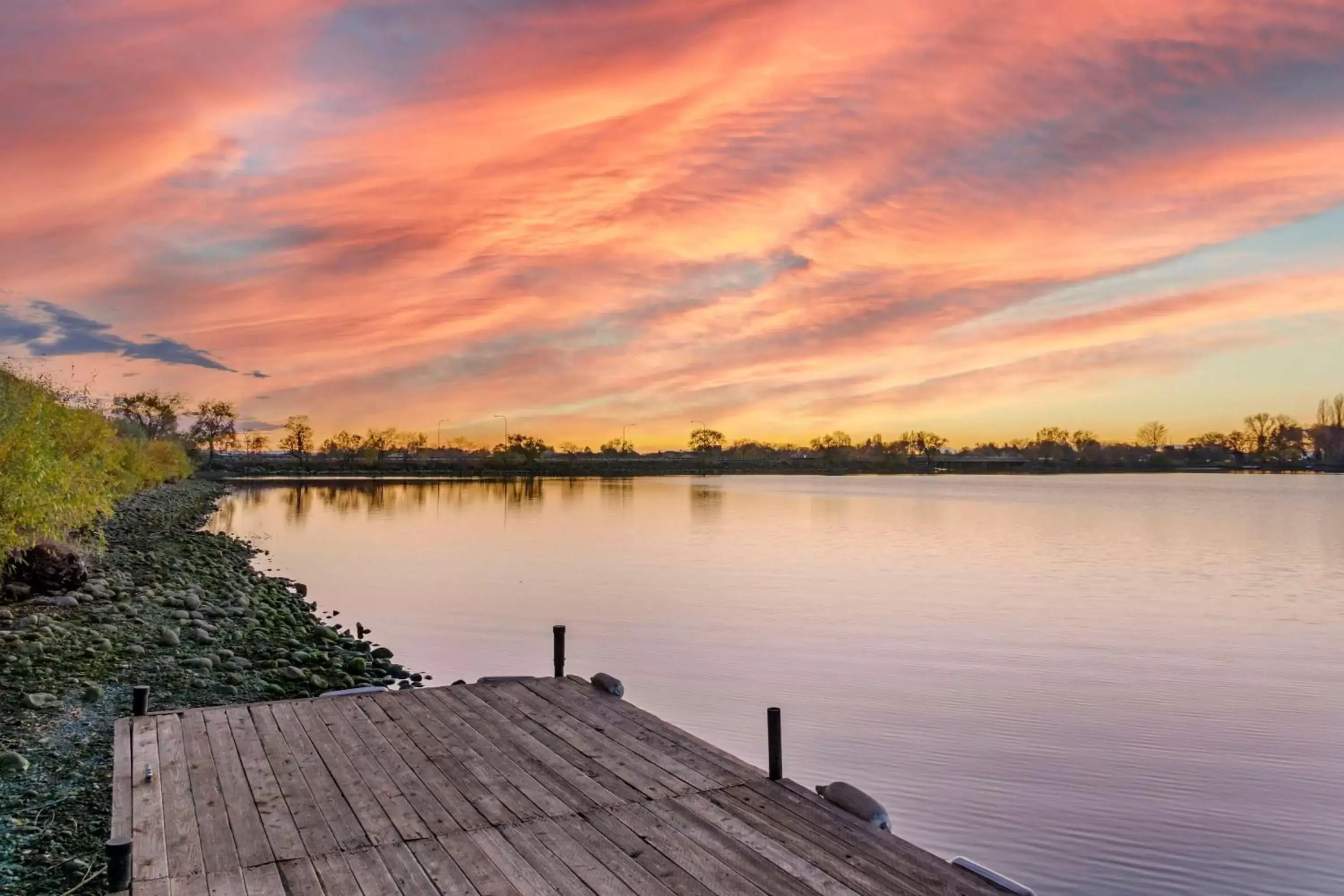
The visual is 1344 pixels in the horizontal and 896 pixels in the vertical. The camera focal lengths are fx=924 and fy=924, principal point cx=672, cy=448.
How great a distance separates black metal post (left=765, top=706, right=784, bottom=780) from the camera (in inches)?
280

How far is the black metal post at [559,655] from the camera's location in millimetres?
10930

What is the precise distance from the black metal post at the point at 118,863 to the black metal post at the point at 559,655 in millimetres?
6132

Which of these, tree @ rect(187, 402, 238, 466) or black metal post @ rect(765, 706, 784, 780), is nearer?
black metal post @ rect(765, 706, 784, 780)

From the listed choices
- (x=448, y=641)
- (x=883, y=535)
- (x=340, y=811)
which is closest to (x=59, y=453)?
(x=448, y=641)

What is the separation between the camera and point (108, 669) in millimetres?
12383

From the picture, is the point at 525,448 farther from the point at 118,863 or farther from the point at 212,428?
the point at 118,863

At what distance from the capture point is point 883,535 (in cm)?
4491

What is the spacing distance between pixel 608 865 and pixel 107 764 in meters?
5.78

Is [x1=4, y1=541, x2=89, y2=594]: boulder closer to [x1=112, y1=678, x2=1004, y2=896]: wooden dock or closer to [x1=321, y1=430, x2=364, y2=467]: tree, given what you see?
[x1=112, y1=678, x2=1004, y2=896]: wooden dock

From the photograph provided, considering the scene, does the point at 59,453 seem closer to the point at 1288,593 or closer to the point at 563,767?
the point at 563,767

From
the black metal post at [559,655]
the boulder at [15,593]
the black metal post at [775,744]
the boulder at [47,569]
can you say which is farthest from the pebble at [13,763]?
the boulder at [47,569]

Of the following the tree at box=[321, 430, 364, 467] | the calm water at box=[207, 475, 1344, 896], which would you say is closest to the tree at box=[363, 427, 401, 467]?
A: the tree at box=[321, 430, 364, 467]

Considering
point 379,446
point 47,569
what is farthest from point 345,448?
point 47,569

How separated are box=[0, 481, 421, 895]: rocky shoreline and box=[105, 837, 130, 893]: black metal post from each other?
1893 millimetres
